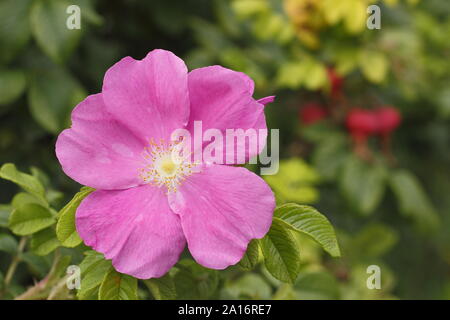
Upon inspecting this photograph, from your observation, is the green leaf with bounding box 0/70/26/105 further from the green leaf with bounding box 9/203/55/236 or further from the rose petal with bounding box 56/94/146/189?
the rose petal with bounding box 56/94/146/189

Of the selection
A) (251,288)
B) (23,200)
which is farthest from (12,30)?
(251,288)

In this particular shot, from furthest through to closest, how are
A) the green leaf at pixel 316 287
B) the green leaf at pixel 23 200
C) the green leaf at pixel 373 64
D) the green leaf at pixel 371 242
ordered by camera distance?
the green leaf at pixel 373 64, the green leaf at pixel 371 242, the green leaf at pixel 316 287, the green leaf at pixel 23 200

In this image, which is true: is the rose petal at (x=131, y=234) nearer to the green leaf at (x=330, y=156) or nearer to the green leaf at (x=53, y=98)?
the green leaf at (x=53, y=98)

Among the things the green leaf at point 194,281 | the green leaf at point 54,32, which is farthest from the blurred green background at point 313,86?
the green leaf at point 194,281

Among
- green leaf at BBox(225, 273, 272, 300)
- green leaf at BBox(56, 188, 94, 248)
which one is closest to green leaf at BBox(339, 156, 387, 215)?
green leaf at BBox(225, 273, 272, 300)

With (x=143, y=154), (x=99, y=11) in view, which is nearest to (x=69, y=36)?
(x=99, y=11)

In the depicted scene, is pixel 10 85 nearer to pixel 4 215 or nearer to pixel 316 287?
pixel 4 215
